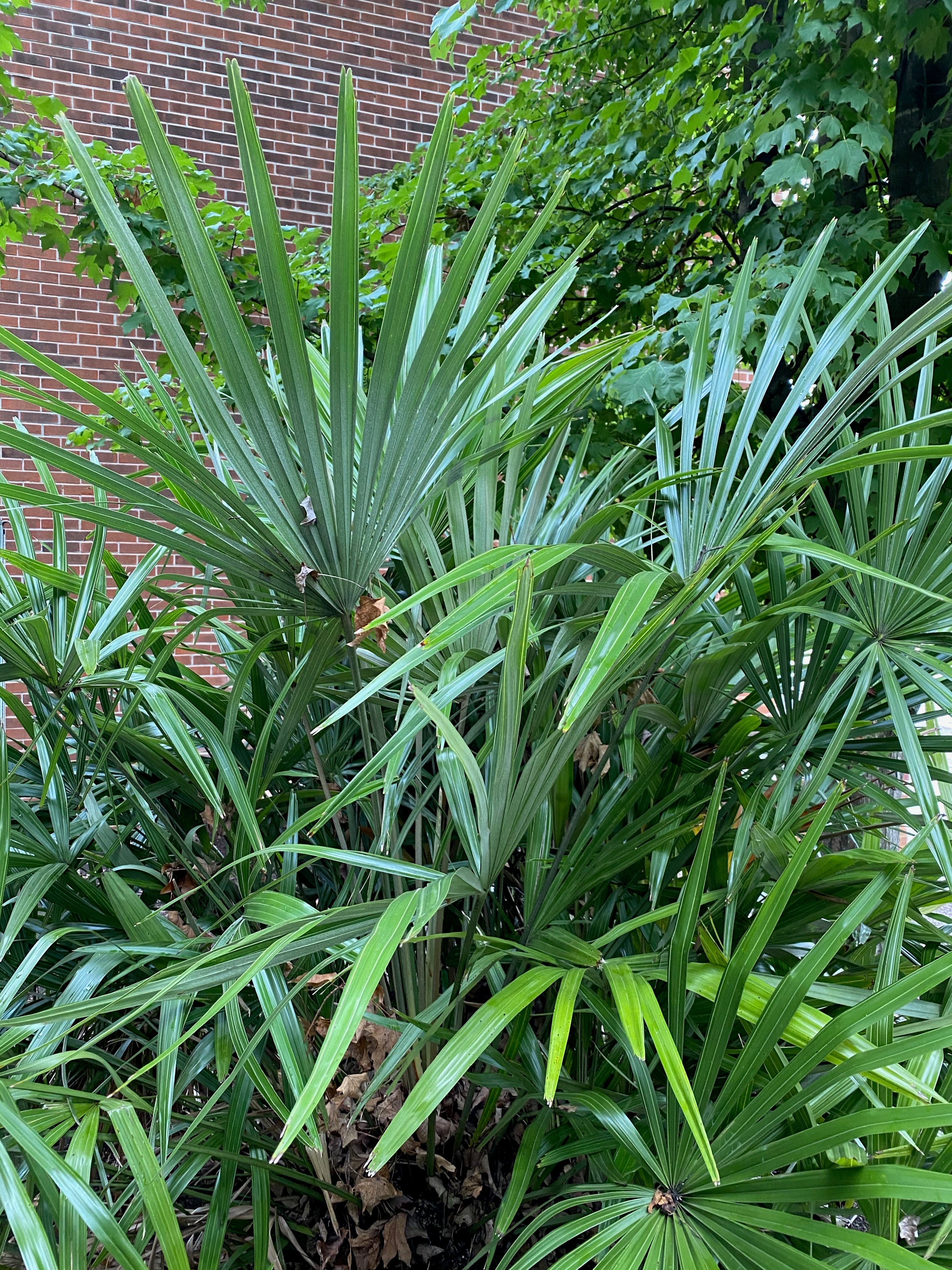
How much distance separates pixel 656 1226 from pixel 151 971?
0.52 m

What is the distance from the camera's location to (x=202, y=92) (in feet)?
13.1

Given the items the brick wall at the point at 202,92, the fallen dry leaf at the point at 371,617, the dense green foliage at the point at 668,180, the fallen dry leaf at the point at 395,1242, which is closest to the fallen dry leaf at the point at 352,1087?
the fallen dry leaf at the point at 395,1242

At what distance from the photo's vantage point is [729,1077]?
2.02 feet

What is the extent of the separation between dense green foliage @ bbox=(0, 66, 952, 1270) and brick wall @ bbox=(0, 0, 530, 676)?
3.05m

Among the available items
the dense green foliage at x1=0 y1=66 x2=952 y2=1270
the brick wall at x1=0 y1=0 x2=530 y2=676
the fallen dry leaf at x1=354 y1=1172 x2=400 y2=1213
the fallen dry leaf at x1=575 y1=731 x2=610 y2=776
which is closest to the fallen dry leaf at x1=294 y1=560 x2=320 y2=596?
the dense green foliage at x1=0 y1=66 x2=952 y2=1270

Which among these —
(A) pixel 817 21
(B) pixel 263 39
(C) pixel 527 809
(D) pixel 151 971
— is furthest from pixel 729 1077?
(B) pixel 263 39

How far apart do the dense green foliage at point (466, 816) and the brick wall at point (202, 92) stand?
10.0 feet

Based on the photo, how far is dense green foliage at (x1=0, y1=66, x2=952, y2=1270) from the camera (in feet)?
1.99

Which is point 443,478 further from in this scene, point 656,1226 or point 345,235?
point 656,1226

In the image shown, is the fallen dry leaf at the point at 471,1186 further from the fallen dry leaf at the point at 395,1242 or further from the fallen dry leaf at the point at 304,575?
the fallen dry leaf at the point at 304,575

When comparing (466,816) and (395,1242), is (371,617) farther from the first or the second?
(395,1242)

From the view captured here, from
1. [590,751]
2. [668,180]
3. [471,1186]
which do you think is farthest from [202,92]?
[471,1186]

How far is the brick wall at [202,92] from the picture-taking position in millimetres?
3768

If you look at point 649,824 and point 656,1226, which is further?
point 649,824
